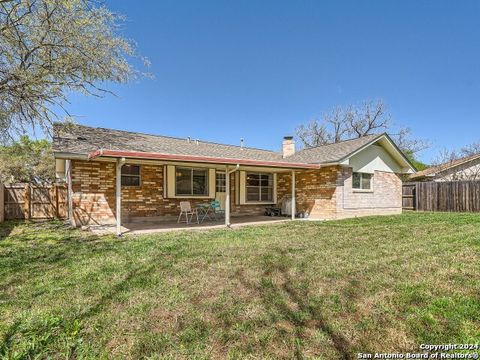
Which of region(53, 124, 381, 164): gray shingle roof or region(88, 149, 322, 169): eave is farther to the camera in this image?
region(53, 124, 381, 164): gray shingle roof

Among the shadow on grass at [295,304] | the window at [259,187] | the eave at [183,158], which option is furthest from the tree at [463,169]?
the shadow on grass at [295,304]

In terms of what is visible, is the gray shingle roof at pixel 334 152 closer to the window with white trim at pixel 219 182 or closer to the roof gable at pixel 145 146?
the roof gable at pixel 145 146

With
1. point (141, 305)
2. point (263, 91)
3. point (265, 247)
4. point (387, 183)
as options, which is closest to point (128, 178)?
point (265, 247)

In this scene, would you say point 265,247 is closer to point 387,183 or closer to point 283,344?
point 283,344

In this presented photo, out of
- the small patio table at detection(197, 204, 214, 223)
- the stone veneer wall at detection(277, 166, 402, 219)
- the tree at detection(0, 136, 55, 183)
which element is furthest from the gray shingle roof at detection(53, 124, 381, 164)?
the tree at detection(0, 136, 55, 183)

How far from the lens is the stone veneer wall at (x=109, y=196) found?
907 cm

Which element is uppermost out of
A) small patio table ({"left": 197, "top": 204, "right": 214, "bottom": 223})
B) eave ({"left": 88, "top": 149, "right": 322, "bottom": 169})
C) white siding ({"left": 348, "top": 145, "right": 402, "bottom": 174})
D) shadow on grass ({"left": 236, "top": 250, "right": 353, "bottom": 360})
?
white siding ({"left": 348, "top": 145, "right": 402, "bottom": 174})

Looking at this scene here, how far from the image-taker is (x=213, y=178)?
11.5 m

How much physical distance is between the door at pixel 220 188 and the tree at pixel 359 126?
20447mm

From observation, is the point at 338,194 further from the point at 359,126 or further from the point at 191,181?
the point at 359,126

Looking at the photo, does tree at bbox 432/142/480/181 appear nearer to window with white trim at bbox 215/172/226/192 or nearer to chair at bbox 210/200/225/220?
window with white trim at bbox 215/172/226/192

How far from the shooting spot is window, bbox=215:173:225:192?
38.5 ft

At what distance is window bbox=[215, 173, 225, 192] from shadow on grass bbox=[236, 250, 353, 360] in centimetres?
771

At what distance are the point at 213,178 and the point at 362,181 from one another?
667 centimetres
